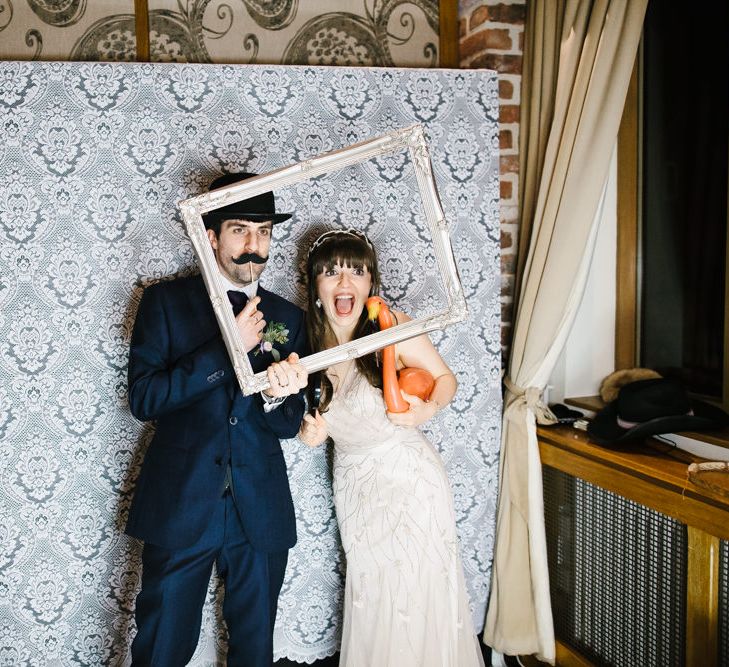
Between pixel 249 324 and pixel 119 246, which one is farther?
pixel 119 246

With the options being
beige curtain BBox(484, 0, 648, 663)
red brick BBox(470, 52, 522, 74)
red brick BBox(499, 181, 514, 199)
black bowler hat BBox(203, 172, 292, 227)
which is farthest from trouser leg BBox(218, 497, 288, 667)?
red brick BBox(470, 52, 522, 74)

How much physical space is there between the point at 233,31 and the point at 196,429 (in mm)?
1666

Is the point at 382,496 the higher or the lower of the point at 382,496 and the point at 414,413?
the lower

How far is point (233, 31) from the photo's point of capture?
254cm

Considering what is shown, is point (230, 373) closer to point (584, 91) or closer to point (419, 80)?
point (419, 80)

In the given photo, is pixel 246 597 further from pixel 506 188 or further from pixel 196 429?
pixel 506 188

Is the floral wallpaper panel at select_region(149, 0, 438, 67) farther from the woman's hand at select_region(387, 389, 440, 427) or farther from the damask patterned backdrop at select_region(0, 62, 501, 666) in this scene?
the woman's hand at select_region(387, 389, 440, 427)

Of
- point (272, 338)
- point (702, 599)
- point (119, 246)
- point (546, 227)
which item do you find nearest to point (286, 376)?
point (272, 338)

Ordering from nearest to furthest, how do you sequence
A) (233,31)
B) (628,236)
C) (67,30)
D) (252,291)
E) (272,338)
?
(272,338) < (252,291) < (67,30) < (233,31) < (628,236)

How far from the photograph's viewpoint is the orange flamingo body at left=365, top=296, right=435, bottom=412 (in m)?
2.00

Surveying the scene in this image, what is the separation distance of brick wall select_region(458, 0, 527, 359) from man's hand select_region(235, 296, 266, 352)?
1.28 meters

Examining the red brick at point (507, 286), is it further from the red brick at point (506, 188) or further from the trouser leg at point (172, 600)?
the trouser leg at point (172, 600)

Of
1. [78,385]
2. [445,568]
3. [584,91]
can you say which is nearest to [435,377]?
[445,568]

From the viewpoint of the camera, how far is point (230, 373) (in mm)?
1842
